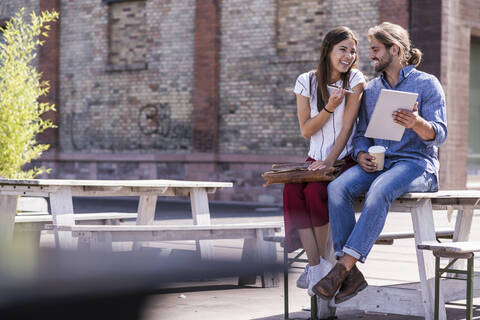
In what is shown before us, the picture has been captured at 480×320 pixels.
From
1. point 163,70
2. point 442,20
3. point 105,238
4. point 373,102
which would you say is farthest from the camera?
point 163,70

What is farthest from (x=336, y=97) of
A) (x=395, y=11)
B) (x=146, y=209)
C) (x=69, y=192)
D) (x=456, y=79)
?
(x=456, y=79)

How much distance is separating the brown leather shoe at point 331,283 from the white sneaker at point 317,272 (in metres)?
0.31

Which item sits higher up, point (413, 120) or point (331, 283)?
point (413, 120)

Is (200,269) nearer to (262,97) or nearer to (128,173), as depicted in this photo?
(262,97)

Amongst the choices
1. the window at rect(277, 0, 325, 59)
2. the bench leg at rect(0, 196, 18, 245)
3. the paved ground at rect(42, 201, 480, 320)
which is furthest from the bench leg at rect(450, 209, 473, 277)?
the window at rect(277, 0, 325, 59)

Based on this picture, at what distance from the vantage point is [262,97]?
52.3 ft

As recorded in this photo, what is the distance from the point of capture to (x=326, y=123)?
13.9ft

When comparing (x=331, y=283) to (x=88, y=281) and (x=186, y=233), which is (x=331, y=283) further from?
(x=88, y=281)

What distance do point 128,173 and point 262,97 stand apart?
3934 millimetres

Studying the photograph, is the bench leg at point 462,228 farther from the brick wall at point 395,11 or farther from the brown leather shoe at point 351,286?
the brick wall at point 395,11

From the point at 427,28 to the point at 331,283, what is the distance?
11.7m

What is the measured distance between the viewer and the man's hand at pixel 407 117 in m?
3.82

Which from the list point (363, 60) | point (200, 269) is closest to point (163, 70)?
point (363, 60)

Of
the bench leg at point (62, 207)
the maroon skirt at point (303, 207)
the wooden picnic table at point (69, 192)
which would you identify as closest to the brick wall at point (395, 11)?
the wooden picnic table at point (69, 192)
